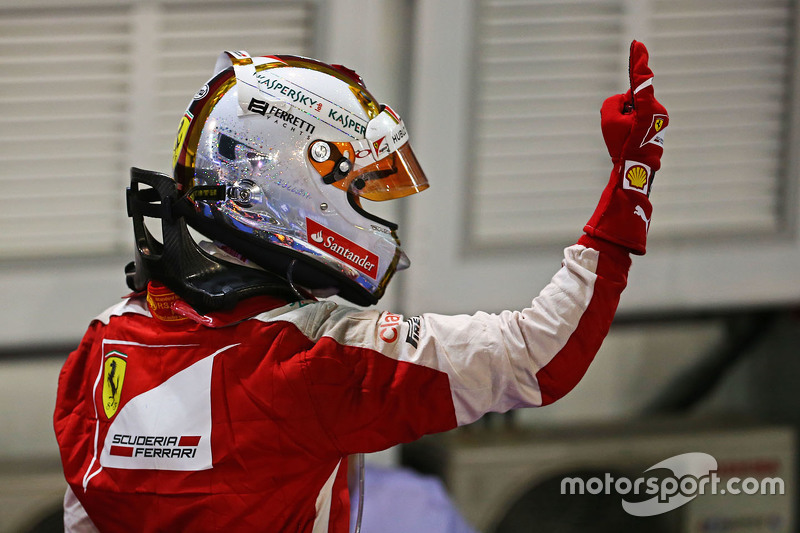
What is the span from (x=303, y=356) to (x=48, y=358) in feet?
5.32

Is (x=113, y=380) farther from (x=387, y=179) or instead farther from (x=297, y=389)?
(x=387, y=179)

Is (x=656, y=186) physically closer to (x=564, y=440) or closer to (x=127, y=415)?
(x=564, y=440)

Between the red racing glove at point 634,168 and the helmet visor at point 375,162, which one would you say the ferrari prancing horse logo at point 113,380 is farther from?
the red racing glove at point 634,168

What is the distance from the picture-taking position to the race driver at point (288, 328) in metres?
1.11

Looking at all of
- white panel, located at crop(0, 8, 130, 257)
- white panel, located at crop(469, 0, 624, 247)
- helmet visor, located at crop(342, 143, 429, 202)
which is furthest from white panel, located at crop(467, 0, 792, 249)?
helmet visor, located at crop(342, 143, 429, 202)

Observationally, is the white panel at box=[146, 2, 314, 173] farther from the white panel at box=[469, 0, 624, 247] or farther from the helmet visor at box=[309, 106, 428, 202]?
the helmet visor at box=[309, 106, 428, 202]

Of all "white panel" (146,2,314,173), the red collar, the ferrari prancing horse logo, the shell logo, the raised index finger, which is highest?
"white panel" (146,2,314,173)

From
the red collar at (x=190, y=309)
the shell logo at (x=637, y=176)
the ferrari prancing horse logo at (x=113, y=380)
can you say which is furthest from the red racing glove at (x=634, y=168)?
the ferrari prancing horse logo at (x=113, y=380)

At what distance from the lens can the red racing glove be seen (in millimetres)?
1117

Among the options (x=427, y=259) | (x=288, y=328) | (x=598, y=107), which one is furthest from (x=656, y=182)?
(x=288, y=328)

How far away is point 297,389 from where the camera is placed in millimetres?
1108

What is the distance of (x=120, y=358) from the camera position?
48.4 inches

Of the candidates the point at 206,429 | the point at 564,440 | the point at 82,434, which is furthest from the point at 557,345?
the point at 564,440

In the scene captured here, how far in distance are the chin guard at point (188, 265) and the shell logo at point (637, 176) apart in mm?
487
